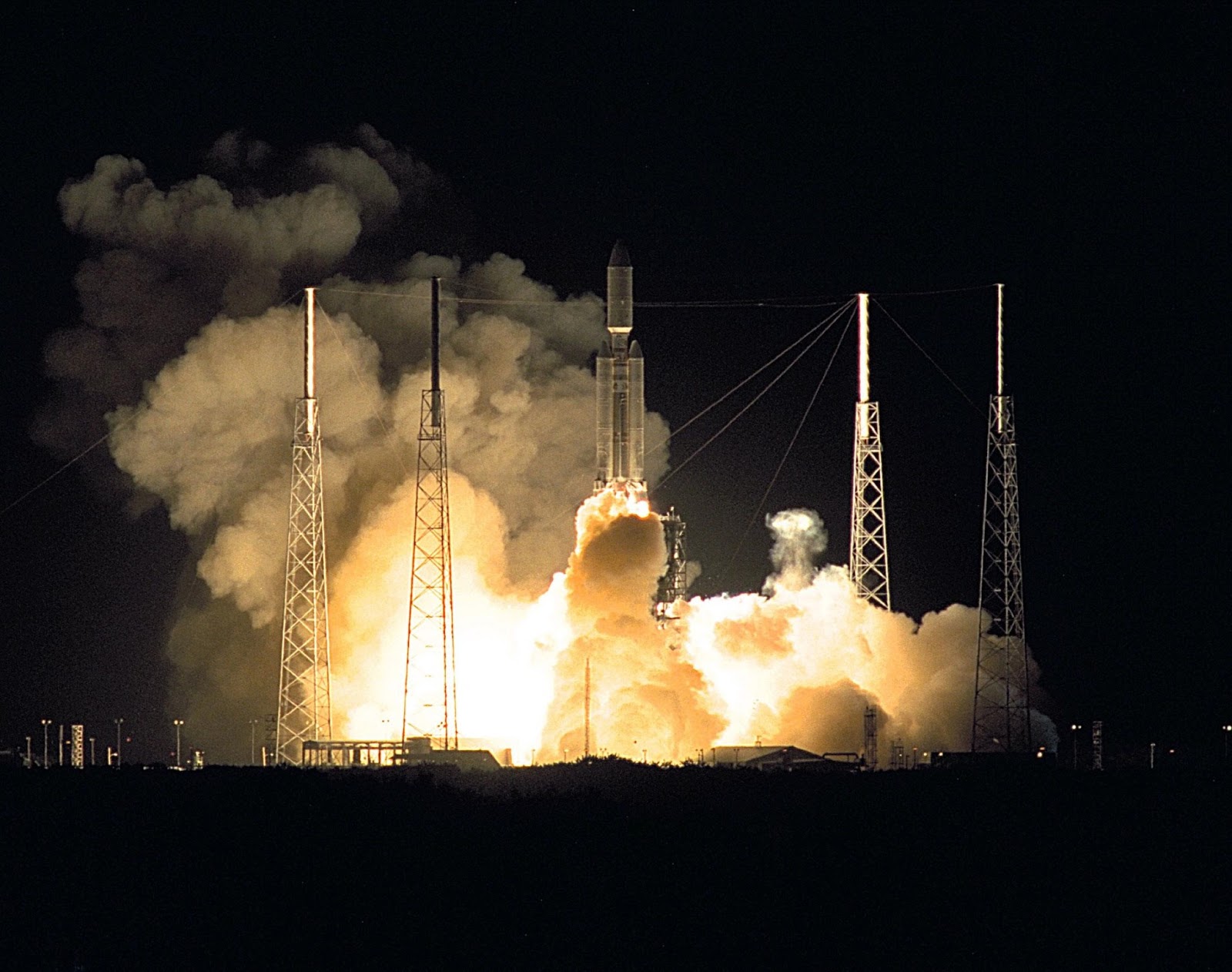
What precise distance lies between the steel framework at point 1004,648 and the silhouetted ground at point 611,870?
12.0 ft

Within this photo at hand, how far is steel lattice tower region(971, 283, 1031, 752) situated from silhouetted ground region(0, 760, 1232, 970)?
3.65m

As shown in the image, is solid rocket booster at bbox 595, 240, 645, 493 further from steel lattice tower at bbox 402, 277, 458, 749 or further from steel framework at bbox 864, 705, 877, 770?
steel framework at bbox 864, 705, 877, 770

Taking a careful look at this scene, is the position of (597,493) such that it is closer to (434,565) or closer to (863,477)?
(434,565)

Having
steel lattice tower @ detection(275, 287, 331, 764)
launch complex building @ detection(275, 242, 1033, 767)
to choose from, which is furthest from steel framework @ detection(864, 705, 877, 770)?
steel lattice tower @ detection(275, 287, 331, 764)

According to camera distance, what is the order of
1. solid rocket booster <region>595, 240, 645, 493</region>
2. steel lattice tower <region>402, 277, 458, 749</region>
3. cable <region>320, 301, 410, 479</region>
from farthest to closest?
1. cable <region>320, 301, 410, 479</region>
2. solid rocket booster <region>595, 240, 645, 493</region>
3. steel lattice tower <region>402, 277, 458, 749</region>

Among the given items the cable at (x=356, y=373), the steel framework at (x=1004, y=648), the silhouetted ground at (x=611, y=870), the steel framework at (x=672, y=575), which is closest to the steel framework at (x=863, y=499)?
the steel framework at (x=1004, y=648)

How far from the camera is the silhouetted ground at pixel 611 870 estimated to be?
57.2 m

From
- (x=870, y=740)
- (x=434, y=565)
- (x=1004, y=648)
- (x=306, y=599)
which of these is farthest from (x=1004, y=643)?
(x=306, y=599)

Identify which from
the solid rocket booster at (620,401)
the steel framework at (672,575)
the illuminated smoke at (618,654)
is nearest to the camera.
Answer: the illuminated smoke at (618,654)

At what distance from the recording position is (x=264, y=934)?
188 ft

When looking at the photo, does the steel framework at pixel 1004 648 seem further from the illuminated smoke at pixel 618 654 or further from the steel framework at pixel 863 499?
the illuminated smoke at pixel 618 654

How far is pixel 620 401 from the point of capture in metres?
79.5

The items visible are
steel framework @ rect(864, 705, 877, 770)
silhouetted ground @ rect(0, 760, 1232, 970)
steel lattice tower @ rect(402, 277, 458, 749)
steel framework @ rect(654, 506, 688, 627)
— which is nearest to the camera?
silhouetted ground @ rect(0, 760, 1232, 970)

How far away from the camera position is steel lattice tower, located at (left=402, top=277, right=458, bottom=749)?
2867 inches
